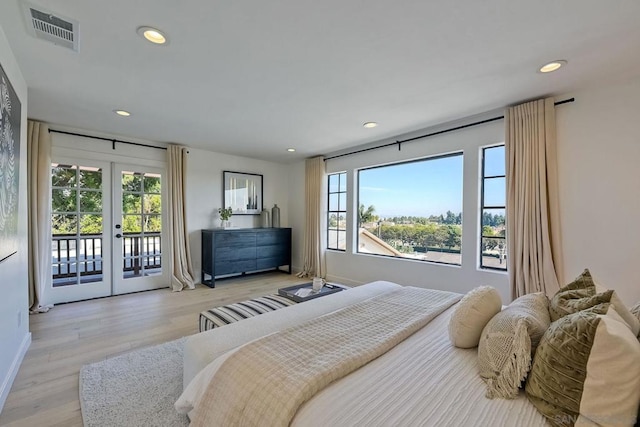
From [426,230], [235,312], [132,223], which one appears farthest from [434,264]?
[132,223]

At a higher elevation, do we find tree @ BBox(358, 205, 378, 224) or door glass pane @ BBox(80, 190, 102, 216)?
door glass pane @ BBox(80, 190, 102, 216)

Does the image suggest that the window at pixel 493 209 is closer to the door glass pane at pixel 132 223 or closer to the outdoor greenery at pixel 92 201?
the outdoor greenery at pixel 92 201

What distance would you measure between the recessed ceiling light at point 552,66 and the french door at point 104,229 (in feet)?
16.8

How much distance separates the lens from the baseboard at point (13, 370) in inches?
72.5

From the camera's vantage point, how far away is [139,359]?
7.75 ft

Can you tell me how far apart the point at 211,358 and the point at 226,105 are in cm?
254

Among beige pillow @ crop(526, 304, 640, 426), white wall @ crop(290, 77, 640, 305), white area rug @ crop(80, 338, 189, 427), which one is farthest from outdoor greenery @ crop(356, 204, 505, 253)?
white area rug @ crop(80, 338, 189, 427)

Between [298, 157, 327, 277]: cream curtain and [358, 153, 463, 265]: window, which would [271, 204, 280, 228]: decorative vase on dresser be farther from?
[358, 153, 463, 265]: window

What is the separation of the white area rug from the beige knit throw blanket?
26.6 inches

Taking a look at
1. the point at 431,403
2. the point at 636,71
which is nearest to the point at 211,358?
the point at 431,403

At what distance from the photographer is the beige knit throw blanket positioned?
105 centimetres

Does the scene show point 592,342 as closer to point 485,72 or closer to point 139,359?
point 485,72

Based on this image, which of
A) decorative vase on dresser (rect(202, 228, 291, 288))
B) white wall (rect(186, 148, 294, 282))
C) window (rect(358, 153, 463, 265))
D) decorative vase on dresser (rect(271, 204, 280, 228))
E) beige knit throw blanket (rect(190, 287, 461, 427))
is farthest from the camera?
decorative vase on dresser (rect(271, 204, 280, 228))

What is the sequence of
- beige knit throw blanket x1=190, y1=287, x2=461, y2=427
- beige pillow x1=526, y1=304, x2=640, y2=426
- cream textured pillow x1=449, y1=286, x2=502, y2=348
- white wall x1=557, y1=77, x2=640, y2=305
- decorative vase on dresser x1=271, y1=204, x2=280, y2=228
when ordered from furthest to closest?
decorative vase on dresser x1=271, y1=204, x2=280, y2=228 → white wall x1=557, y1=77, x2=640, y2=305 → cream textured pillow x1=449, y1=286, x2=502, y2=348 → beige knit throw blanket x1=190, y1=287, x2=461, y2=427 → beige pillow x1=526, y1=304, x2=640, y2=426
